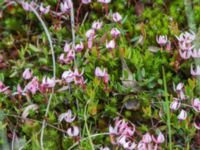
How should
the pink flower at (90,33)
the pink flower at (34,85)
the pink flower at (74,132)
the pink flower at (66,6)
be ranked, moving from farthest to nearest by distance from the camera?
the pink flower at (66,6)
the pink flower at (90,33)
the pink flower at (34,85)
the pink flower at (74,132)

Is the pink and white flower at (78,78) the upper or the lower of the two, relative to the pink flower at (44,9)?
lower

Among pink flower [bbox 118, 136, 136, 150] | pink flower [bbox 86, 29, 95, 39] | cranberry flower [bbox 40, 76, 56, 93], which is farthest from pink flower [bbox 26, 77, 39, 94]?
pink flower [bbox 118, 136, 136, 150]

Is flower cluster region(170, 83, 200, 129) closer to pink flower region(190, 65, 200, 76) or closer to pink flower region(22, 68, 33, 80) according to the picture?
pink flower region(190, 65, 200, 76)

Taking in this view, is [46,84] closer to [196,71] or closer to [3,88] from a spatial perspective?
[3,88]

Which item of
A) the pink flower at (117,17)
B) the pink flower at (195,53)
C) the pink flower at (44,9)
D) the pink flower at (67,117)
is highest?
the pink flower at (44,9)

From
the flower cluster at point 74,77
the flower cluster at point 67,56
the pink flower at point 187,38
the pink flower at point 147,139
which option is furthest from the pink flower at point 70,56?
the pink flower at point 147,139

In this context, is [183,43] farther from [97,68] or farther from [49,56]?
[49,56]

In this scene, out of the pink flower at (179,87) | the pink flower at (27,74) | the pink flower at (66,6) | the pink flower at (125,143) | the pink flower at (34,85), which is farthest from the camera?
the pink flower at (66,6)

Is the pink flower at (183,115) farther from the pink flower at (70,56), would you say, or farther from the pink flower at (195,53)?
the pink flower at (70,56)

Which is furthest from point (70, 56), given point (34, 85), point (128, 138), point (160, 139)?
point (160, 139)

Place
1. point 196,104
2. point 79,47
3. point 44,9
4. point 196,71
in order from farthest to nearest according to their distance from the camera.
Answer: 1. point 44,9
2. point 79,47
3. point 196,71
4. point 196,104

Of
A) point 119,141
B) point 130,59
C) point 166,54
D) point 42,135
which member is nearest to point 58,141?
point 42,135
